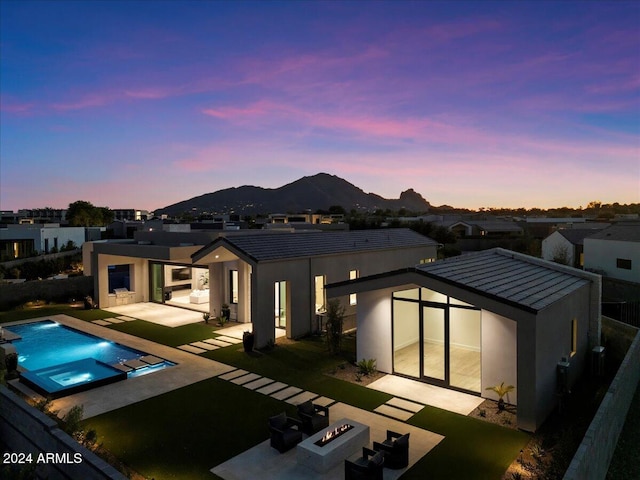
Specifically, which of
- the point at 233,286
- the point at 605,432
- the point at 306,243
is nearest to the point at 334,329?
the point at 306,243

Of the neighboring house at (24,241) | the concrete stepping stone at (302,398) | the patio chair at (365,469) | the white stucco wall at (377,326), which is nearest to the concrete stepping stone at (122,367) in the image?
the concrete stepping stone at (302,398)

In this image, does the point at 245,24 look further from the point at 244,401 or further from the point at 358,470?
the point at 358,470

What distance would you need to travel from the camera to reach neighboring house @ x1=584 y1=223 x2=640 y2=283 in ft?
90.9

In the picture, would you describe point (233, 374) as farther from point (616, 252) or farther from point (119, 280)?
point (616, 252)

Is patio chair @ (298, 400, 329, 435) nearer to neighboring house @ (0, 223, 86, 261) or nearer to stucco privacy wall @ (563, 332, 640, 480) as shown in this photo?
stucco privacy wall @ (563, 332, 640, 480)

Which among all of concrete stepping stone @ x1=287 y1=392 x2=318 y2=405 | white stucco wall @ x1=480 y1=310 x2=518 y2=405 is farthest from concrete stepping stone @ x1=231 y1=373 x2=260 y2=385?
white stucco wall @ x1=480 y1=310 x2=518 y2=405

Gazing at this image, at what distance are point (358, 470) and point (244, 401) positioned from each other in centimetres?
498

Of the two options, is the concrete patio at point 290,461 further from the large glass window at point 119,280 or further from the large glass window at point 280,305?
the large glass window at point 119,280

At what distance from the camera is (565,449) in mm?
8070

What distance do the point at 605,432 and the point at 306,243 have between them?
13.4 meters

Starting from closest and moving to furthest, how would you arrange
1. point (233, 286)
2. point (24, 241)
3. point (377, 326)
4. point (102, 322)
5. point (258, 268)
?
point (377, 326), point (258, 268), point (102, 322), point (233, 286), point (24, 241)

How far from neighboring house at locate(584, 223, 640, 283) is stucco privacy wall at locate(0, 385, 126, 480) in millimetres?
31902

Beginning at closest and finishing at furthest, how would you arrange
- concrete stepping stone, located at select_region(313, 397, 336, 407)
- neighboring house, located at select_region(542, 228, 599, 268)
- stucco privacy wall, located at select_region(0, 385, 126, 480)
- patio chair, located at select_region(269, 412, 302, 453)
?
stucco privacy wall, located at select_region(0, 385, 126, 480) → patio chair, located at select_region(269, 412, 302, 453) → concrete stepping stone, located at select_region(313, 397, 336, 407) → neighboring house, located at select_region(542, 228, 599, 268)

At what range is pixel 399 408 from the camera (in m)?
10.3
